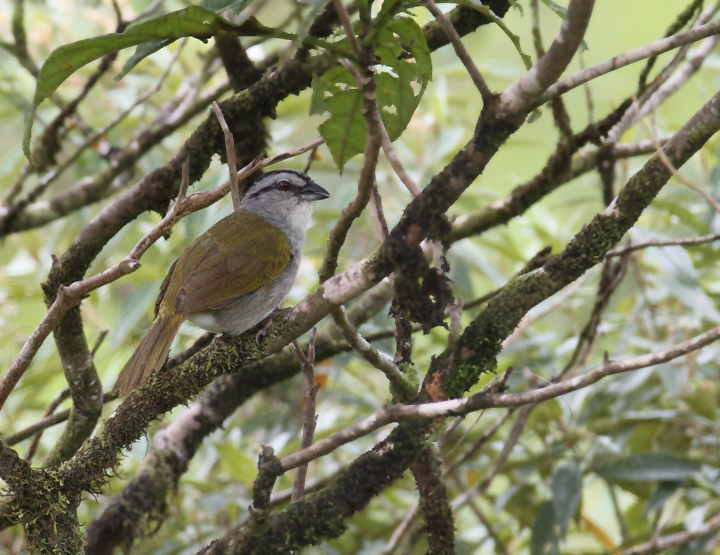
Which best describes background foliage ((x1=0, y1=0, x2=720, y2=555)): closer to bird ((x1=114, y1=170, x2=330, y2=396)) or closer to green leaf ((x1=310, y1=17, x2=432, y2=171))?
bird ((x1=114, y1=170, x2=330, y2=396))

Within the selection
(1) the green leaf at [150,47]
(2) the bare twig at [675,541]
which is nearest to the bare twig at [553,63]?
(1) the green leaf at [150,47]

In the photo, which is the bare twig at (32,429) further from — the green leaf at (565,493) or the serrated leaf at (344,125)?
the green leaf at (565,493)

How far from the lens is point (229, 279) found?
10.6 ft

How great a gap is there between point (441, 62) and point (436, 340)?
2.25 m

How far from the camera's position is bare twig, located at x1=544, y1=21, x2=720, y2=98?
1579 millimetres

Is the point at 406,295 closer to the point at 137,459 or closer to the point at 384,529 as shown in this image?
the point at 384,529

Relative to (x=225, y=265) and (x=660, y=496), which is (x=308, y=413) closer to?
(x=225, y=265)

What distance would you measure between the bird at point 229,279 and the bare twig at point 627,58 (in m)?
1.66

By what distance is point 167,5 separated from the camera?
543 centimetres

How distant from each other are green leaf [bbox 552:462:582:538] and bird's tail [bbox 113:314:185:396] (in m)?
1.79

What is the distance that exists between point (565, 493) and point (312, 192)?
6.61 feet

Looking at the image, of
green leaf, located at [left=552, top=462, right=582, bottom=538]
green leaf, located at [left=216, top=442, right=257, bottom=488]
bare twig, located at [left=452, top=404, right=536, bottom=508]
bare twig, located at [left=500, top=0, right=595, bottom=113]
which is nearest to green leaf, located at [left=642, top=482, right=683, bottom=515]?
green leaf, located at [left=552, top=462, right=582, bottom=538]

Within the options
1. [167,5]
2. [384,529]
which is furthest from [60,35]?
[384,529]

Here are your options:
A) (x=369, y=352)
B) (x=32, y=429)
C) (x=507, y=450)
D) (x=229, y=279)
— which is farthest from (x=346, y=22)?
(x=507, y=450)
